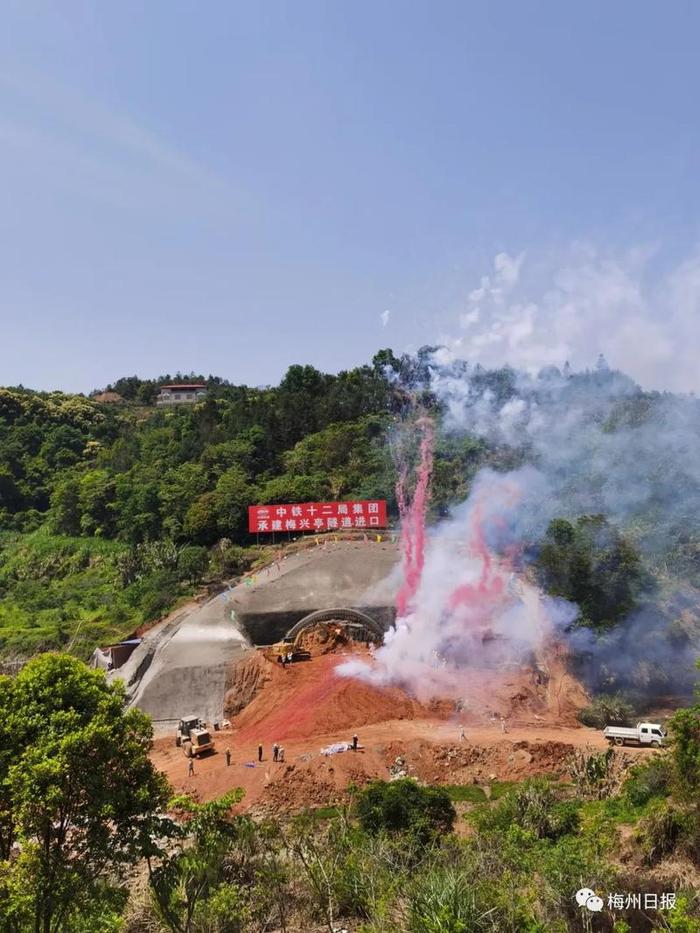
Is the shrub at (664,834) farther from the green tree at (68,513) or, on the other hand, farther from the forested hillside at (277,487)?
the green tree at (68,513)

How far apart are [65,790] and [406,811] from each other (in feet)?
43.5

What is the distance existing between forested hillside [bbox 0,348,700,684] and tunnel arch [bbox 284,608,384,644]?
35.5 feet

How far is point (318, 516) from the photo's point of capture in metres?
56.3

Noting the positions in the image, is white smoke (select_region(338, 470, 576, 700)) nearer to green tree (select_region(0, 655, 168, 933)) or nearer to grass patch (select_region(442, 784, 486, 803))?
grass patch (select_region(442, 784, 486, 803))

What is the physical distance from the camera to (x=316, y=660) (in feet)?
139

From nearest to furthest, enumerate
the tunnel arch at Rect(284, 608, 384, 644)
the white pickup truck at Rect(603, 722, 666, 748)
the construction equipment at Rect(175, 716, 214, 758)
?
the white pickup truck at Rect(603, 722, 666, 748)
the construction equipment at Rect(175, 716, 214, 758)
the tunnel arch at Rect(284, 608, 384, 644)

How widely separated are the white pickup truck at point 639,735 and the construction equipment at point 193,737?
19.1 m

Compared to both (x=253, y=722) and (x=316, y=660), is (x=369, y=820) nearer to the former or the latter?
(x=253, y=722)

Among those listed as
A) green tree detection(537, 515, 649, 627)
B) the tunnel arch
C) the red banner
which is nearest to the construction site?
the tunnel arch

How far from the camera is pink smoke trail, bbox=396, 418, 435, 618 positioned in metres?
45.5

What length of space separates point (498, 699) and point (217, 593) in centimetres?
2289

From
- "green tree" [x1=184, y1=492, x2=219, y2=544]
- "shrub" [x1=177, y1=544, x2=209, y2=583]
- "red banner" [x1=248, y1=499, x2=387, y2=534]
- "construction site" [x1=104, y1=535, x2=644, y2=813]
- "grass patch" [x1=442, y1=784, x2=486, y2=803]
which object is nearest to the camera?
"grass patch" [x1=442, y1=784, x2=486, y2=803]

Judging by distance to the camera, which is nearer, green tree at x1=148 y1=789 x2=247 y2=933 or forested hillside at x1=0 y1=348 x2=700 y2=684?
green tree at x1=148 y1=789 x2=247 y2=933

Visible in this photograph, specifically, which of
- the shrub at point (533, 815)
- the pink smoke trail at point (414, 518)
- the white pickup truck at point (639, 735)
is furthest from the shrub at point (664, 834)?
the pink smoke trail at point (414, 518)
